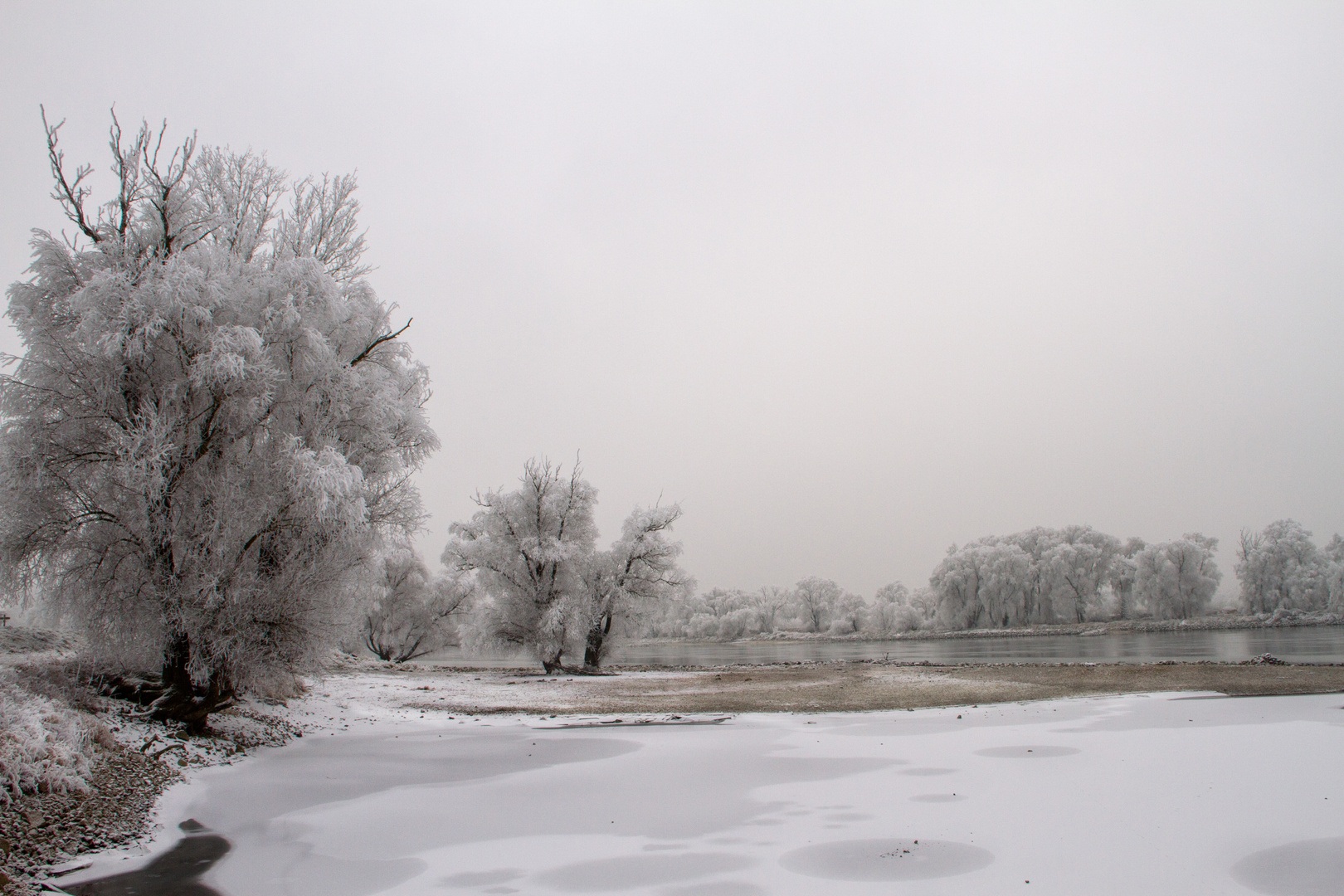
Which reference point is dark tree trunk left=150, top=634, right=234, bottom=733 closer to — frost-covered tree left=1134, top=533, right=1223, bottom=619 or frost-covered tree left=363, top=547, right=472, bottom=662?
frost-covered tree left=363, top=547, right=472, bottom=662

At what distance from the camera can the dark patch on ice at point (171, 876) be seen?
525cm

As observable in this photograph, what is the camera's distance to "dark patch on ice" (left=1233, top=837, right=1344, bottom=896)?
187 inches

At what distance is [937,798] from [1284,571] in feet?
285

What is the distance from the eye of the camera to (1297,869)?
504cm

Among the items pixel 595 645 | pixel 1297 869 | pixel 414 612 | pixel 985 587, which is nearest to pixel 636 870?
pixel 1297 869

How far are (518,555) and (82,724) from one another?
25.1m

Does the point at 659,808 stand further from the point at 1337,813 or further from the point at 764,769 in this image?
the point at 1337,813

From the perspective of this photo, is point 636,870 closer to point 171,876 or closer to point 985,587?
point 171,876

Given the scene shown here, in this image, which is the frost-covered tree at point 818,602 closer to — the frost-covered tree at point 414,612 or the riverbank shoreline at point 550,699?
the frost-covered tree at point 414,612

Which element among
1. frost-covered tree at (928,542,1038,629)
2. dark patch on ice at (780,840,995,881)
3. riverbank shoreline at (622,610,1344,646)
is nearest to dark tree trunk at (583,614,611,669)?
riverbank shoreline at (622,610,1344,646)

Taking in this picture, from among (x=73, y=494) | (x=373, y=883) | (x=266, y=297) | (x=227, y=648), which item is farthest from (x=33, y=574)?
(x=373, y=883)

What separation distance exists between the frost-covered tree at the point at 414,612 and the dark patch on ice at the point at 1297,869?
136 ft

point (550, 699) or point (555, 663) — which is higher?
point (550, 699)

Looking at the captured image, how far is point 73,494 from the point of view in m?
11.6
